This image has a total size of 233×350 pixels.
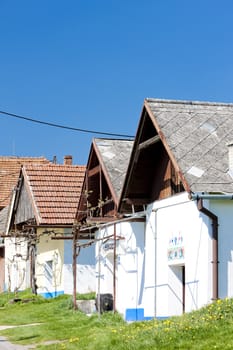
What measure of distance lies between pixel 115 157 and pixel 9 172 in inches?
1007

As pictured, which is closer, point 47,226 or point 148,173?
point 148,173

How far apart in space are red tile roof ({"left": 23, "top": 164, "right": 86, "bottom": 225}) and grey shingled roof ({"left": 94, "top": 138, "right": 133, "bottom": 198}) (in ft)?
16.6

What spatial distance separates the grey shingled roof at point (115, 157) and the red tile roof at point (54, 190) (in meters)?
5.07

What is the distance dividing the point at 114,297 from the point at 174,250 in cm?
448

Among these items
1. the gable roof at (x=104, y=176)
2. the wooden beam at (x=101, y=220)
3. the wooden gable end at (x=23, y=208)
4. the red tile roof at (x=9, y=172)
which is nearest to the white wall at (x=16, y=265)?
the wooden gable end at (x=23, y=208)

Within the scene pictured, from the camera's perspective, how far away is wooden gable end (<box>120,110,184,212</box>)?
65.4 feet

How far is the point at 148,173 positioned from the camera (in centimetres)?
2142

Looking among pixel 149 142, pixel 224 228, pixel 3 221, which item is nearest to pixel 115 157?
pixel 149 142

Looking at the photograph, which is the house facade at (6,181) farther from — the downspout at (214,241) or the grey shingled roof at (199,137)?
the downspout at (214,241)

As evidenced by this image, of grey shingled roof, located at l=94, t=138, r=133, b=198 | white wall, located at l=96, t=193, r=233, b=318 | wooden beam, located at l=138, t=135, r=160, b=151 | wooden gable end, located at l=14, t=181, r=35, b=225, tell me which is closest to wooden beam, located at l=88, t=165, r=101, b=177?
grey shingled roof, located at l=94, t=138, r=133, b=198

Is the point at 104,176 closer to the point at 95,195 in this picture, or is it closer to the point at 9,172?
the point at 95,195

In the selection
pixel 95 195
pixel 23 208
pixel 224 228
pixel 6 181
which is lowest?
pixel 224 228

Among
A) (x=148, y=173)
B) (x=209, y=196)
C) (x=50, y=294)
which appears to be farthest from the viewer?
(x=50, y=294)

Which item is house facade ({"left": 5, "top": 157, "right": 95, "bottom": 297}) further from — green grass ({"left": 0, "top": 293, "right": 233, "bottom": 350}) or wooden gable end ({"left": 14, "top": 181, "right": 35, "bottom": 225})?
green grass ({"left": 0, "top": 293, "right": 233, "bottom": 350})
